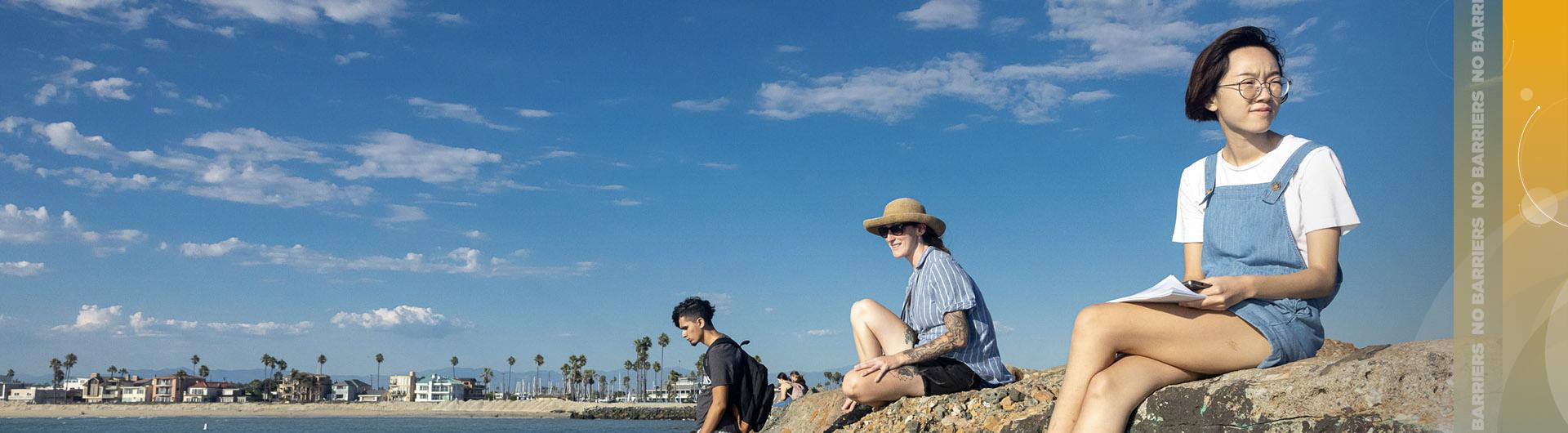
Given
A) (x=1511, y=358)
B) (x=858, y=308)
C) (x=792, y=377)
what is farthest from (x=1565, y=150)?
(x=792, y=377)

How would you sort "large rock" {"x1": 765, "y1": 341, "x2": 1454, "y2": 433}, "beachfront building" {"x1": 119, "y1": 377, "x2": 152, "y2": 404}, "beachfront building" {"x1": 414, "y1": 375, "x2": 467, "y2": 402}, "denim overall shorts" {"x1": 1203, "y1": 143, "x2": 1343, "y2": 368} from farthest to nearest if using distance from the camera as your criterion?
1. "beachfront building" {"x1": 414, "y1": 375, "x2": 467, "y2": 402}
2. "beachfront building" {"x1": 119, "y1": 377, "x2": 152, "y2": 404}
3. "denim overall shorts" {"x1": 1203, "y1": 143, "x2": 1343, "y2": 368}
4. "large rock" {"x1": 765, "y1": 341, "x2": 1454, "y2": 433}

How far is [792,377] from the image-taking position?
14.7 m

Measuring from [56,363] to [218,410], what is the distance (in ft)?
194

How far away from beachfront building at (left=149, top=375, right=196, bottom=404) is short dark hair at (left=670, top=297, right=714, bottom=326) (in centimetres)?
20547

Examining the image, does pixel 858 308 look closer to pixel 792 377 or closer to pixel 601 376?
pixel 792 377

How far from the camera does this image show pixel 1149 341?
3.21 m

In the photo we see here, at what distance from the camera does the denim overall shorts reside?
127 inches

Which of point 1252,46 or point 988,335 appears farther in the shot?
point 988,335

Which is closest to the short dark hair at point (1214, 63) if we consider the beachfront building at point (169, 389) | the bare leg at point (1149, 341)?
the bare leg at point (1149, 341)

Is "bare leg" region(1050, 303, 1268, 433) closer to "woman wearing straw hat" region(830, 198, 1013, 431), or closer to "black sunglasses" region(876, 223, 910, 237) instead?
"woman wearing straw hat" region(830, 198, 1013, 431)

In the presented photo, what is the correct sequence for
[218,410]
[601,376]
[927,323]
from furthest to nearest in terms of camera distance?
[601,376]
[218,410]
[927,323]

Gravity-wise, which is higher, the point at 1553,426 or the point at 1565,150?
the point at 1565,150

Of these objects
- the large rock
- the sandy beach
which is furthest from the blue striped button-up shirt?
the sandy beach

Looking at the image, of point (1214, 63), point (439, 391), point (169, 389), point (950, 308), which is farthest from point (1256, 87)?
point (169, 389)
